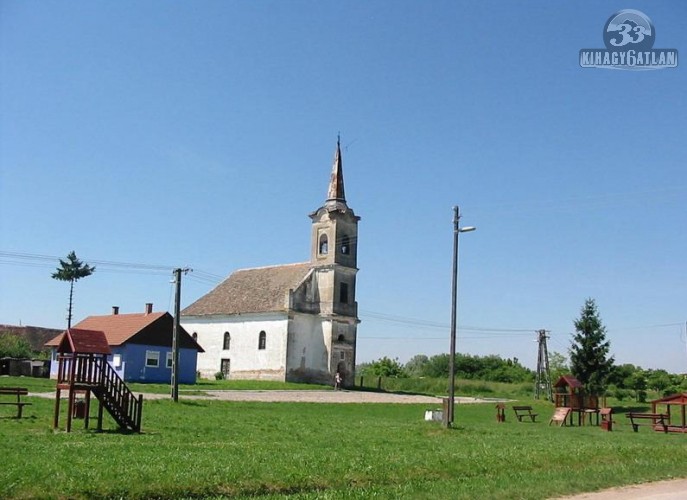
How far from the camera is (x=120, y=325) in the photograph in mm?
56625

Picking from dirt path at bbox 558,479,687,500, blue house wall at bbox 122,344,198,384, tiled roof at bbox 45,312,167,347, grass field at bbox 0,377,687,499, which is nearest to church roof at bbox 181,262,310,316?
blue house wall at bbox 122,344,198,384

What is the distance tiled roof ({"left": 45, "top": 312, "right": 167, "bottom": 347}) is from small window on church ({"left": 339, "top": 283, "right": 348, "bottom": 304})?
17533 millimetres

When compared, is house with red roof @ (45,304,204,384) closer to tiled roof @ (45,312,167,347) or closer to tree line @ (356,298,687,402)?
tiled roof @ (45,312,167,347)

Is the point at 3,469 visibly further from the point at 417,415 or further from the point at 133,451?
the point at 417,415

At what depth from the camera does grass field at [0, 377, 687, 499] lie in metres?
12.2

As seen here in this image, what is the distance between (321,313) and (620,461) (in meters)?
50.3

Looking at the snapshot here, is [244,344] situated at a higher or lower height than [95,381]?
higher

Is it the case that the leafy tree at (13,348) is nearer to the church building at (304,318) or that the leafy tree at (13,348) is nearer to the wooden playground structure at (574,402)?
the church building at (304,318)

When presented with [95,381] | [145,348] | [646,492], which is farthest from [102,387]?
[145,348]

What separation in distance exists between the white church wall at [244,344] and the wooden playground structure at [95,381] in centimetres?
4333

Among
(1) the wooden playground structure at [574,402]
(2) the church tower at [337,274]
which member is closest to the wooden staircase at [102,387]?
(1) the wooden playground structure at [574,402]

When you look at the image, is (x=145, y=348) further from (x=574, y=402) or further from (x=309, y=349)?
(x=574, y=402)

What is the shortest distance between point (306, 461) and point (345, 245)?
53.7 metres

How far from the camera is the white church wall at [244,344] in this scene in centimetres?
6538
